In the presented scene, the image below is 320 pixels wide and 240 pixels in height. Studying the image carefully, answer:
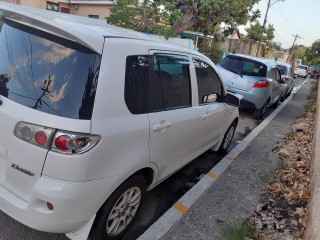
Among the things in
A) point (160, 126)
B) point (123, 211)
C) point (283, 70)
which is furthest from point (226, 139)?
point (283, 70)

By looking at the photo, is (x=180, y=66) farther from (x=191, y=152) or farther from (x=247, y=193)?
(x=247, y=193)

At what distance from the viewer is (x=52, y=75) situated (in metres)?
2.36

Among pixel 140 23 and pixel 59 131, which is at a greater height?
pixel 140 23

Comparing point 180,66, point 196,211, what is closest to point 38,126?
point 180,66

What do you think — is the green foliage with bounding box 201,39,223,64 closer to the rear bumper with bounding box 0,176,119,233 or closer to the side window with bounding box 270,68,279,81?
the side window with bounding box 270,68,279,81

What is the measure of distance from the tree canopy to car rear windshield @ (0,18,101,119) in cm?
1370

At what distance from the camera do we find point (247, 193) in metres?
4.40

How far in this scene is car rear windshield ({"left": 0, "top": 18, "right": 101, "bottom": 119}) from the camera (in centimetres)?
229

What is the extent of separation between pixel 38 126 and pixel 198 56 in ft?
7.80

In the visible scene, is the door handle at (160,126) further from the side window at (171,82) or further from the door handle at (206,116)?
the door handle at (206,116)

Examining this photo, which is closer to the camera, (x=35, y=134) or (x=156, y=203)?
(x=35, y=134)

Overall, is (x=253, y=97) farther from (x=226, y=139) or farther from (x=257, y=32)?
(x=257, y=32)

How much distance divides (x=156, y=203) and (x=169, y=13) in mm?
13441

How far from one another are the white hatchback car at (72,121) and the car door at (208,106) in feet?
3.85
